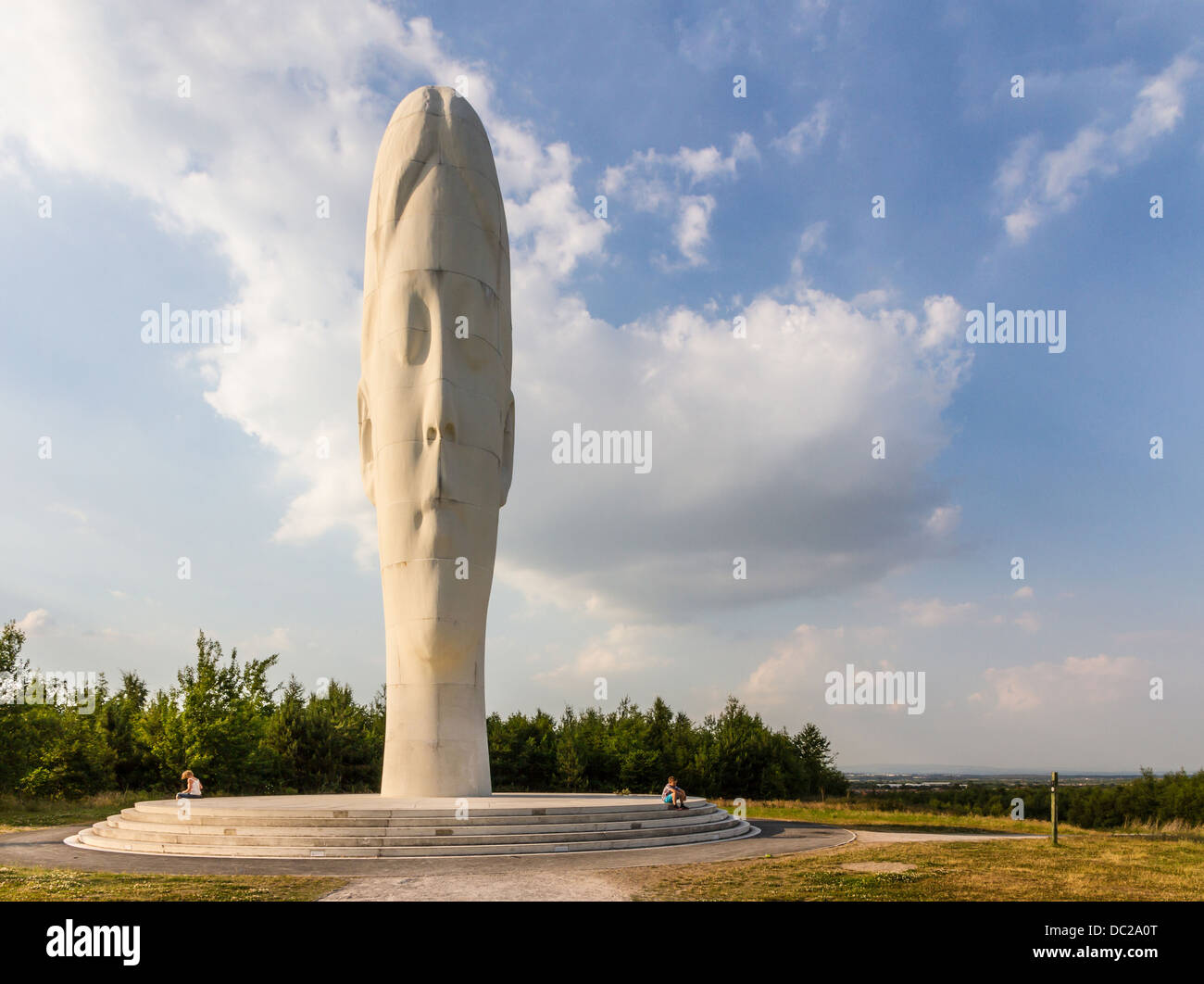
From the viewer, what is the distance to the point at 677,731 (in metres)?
43.8

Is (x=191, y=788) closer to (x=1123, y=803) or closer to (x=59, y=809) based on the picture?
(x=59, y=809)

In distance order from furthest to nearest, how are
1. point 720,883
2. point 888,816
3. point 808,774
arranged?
point 808,774, point 888,816, point 720,883

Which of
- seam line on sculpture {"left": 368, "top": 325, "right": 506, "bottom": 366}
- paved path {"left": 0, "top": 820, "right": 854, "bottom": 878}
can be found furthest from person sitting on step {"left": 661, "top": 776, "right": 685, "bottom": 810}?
seam line on sculpture {"left": 368, "top": 325, "right": 506, "bottom": 366}

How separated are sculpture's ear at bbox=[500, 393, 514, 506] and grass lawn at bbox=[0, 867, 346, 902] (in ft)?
39.2

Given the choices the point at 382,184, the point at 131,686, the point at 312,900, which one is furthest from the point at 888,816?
the point at 131,686

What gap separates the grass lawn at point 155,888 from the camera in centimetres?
934

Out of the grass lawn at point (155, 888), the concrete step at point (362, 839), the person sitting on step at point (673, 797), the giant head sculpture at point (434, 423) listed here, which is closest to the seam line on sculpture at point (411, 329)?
the giant head sculpture at point (434, 423)

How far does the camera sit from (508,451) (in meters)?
22.0

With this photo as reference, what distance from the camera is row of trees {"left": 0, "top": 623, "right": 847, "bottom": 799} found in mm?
29219

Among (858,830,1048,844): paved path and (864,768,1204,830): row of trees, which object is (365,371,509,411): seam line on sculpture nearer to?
(858,830,1048,844): paved path

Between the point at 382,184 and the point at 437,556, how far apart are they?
9.47 m

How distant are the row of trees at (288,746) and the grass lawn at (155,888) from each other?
19.2 meters

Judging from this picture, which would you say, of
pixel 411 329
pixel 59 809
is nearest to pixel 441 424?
pixel 411 329
